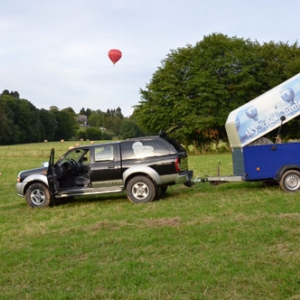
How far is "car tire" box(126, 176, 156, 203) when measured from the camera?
11.5m

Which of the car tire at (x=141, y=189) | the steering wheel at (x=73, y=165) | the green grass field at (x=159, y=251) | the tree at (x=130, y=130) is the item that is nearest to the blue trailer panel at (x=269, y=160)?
the green grass field at (x=159, y=251)

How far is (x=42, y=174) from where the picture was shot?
39.6ft

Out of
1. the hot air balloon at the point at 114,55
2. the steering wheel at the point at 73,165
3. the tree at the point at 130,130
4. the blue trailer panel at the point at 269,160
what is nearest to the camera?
the blue trailer panel at the point at 269,160

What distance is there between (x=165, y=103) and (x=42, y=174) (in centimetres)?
2907

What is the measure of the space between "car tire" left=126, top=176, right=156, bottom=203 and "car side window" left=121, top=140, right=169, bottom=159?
0.64m

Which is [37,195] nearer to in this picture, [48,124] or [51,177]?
[51,177]

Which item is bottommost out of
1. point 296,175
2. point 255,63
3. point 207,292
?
point 207,292

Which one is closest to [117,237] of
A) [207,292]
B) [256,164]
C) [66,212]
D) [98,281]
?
[98,281]

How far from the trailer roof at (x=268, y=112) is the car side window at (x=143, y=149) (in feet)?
6.56

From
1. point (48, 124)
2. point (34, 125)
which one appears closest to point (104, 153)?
point (34, 125)

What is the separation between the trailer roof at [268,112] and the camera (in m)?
11.2

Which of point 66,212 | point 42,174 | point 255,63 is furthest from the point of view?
point 255,63

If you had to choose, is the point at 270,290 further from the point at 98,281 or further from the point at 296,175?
the point at 296,175

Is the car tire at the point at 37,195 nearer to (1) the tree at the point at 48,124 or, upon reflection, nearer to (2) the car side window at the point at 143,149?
(2) the car side window at the point at 143,149
